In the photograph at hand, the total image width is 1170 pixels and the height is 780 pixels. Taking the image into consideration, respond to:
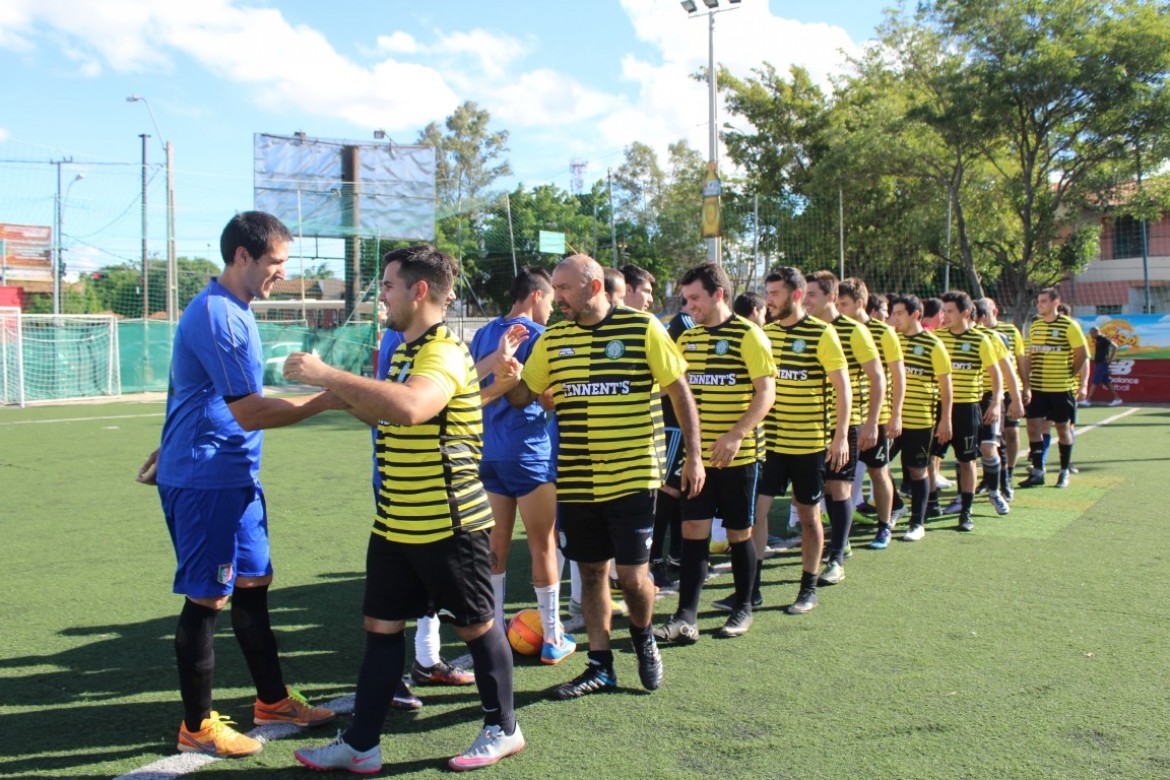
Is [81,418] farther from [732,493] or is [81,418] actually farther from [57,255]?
[732,493]

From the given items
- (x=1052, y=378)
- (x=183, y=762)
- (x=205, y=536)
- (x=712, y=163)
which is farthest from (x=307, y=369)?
(x=712, y=163)

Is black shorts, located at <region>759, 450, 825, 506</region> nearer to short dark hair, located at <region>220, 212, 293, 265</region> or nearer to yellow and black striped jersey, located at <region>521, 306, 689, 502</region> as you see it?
yellow and black striped jersey, located at <region>521, 306, 689, 502</region>

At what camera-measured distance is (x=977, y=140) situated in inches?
953

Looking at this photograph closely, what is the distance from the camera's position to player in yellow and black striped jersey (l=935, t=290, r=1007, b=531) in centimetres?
807

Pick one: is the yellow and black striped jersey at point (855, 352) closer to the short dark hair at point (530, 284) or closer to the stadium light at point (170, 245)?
the short dark hair at point (530, 284)

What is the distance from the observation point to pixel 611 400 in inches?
166

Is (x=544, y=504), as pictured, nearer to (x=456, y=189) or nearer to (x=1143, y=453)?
(x=1143, y=453)

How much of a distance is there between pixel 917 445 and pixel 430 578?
18.3ft

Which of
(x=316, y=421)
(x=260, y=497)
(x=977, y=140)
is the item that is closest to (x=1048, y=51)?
(x=977, y=140)

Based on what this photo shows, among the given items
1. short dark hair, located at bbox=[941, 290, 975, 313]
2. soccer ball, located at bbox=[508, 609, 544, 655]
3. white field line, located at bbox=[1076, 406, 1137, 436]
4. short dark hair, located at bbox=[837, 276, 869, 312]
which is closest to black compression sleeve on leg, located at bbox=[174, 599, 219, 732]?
soccer ball, located at bbox=[508, 609, 544, 655]

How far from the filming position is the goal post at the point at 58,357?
2208 centimetres

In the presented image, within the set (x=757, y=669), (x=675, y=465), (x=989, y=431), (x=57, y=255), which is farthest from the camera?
(x=57, y=255)

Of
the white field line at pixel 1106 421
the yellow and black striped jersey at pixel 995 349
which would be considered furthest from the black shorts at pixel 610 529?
the white field line at pixel 1106 421

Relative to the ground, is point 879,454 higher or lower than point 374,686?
higher
